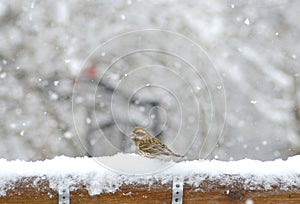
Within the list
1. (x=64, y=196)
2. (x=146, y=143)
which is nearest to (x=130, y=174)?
(x=64, y=196)

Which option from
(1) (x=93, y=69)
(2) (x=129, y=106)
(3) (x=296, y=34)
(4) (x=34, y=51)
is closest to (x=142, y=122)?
(2) (x=129, y=106)

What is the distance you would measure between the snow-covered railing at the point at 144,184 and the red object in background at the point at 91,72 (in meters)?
4.85

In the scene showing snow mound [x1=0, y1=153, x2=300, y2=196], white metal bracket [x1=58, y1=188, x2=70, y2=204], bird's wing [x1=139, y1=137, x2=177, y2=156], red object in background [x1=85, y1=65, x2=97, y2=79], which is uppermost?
red object in background [x1=85, y1=65, x2=97, y2=79]

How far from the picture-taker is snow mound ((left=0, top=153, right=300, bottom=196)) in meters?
1.49

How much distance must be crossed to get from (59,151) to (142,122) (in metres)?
1.13

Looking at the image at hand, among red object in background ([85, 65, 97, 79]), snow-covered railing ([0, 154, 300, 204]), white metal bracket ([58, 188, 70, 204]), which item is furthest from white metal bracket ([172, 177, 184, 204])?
red object in background ([85, 65, 97, 79])

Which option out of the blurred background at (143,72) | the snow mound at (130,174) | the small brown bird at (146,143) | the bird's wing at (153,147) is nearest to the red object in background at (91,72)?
the blurred background at (143,72)

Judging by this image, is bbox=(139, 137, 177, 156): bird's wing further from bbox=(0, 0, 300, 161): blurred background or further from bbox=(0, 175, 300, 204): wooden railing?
bbox=(0, 0, 300, 161): blurred background

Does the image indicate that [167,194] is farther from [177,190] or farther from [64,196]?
[64,196]

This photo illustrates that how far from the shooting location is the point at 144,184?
1497 mm

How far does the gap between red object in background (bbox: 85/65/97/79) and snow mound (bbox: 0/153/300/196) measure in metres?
4.83

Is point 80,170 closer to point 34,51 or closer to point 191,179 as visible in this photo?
point 191,179

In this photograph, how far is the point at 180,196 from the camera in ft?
4.92

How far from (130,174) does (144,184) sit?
0.20 feet
